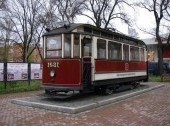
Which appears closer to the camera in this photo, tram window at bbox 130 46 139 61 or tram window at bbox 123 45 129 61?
tram window at bbox 123 45 129 61

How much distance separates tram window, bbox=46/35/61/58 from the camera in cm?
1391

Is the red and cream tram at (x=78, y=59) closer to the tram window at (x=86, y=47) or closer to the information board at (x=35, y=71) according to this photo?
the tram window at (x=86, y=47)

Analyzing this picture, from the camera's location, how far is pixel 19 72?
18.9 meters

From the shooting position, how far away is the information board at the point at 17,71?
1825 cm

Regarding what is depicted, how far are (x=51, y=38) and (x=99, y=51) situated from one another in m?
2.43

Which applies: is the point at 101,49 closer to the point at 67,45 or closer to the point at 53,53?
the point at 67,45

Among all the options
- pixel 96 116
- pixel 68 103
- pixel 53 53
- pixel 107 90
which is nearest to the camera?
pixel 96 116

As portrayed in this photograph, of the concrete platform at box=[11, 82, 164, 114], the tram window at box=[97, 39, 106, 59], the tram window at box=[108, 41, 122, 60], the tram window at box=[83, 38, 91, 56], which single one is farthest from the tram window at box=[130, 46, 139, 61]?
the tram window at box=[83, 38, 91, 56]

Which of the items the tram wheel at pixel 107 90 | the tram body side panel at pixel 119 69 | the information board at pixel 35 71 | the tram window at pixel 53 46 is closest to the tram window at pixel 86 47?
the tram body side panel at pixel 119 69

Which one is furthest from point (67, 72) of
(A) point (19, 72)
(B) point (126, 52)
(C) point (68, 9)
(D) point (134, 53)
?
(C) point (68, 9)

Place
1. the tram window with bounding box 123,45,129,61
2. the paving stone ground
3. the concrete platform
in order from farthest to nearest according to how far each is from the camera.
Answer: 1. the tram window with bounding box 123,45,129,61
2. the concrete platform
3. the paving stone ground

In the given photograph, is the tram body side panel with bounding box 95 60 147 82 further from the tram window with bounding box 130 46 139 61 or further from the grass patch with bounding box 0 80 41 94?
the grass patch with bounding box 0 80 41 94

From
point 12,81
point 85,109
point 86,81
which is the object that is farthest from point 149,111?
point 12,81

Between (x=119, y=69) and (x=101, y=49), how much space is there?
244cm
